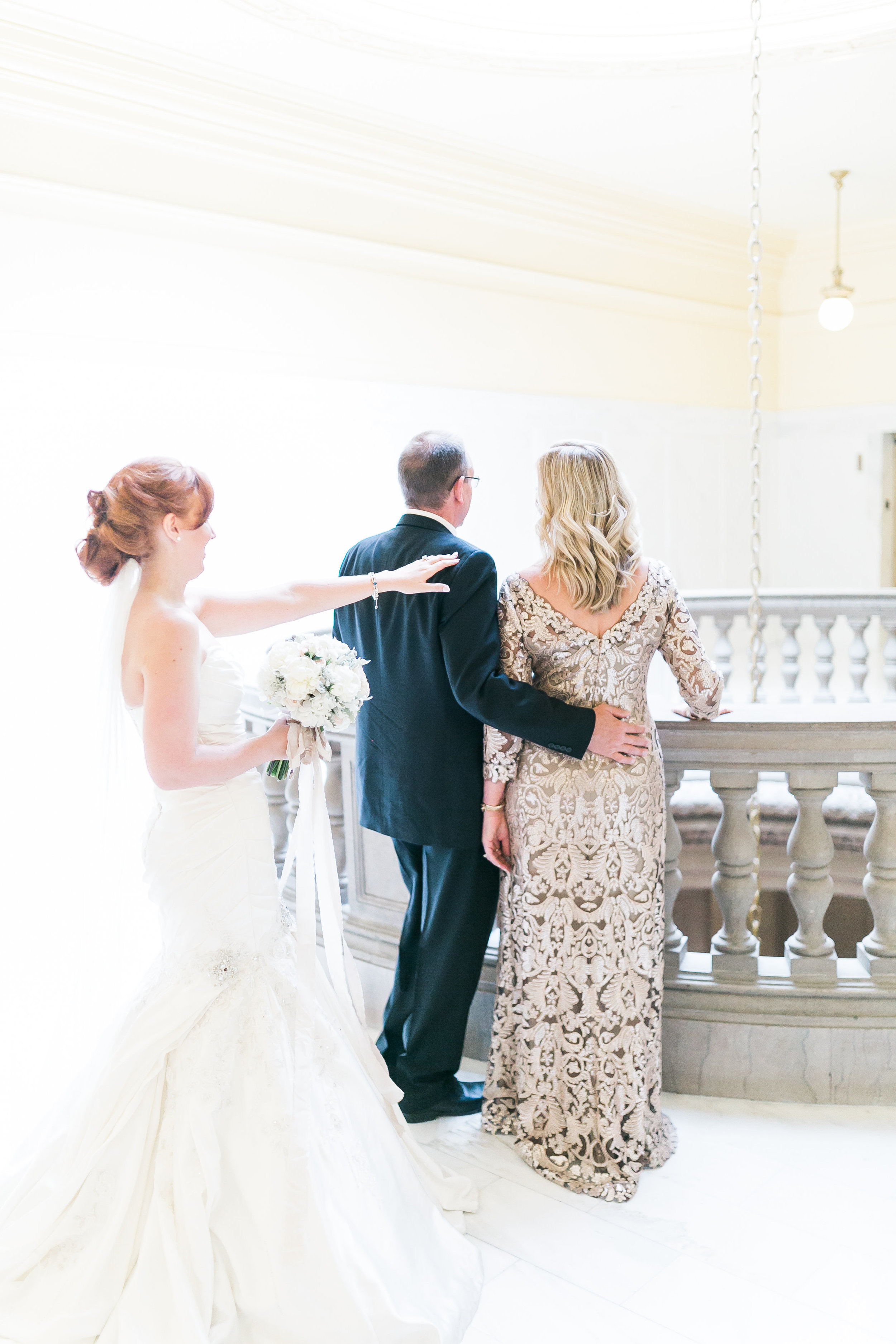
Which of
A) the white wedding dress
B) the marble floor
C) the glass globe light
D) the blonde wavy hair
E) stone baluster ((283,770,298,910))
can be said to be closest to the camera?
the white wedding dress

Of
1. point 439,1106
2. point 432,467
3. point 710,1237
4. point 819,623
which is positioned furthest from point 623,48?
point 710,1237

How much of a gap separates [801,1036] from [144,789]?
206 cm

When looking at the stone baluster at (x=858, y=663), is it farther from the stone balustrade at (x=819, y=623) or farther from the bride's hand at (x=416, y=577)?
the bride's hand at (x=416, y=577)

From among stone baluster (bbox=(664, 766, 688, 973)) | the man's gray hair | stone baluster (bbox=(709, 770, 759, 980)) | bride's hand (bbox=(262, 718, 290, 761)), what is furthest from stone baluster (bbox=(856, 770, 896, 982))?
bride's hand (bbox=(262, 718, 290, 761))

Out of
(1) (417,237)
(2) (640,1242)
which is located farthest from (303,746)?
(1) (417,237)

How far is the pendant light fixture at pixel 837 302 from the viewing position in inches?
285

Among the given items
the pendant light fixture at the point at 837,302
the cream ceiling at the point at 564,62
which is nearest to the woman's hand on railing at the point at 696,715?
the cream ceiling at the point at 564,62

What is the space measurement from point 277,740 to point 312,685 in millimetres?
178

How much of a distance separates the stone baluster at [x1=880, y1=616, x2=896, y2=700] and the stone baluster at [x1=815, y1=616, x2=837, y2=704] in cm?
27

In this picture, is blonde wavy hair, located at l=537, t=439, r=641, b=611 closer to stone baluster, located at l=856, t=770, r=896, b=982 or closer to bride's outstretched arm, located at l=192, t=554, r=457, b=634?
bride's outstretched arm, located at l=192, t=554, r=457, b=634

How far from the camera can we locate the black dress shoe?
10.7 ft

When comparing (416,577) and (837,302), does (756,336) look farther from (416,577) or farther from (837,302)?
(837,302)

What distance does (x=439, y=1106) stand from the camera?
10.8 feet

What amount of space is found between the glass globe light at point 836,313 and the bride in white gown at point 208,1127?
5913 mm
